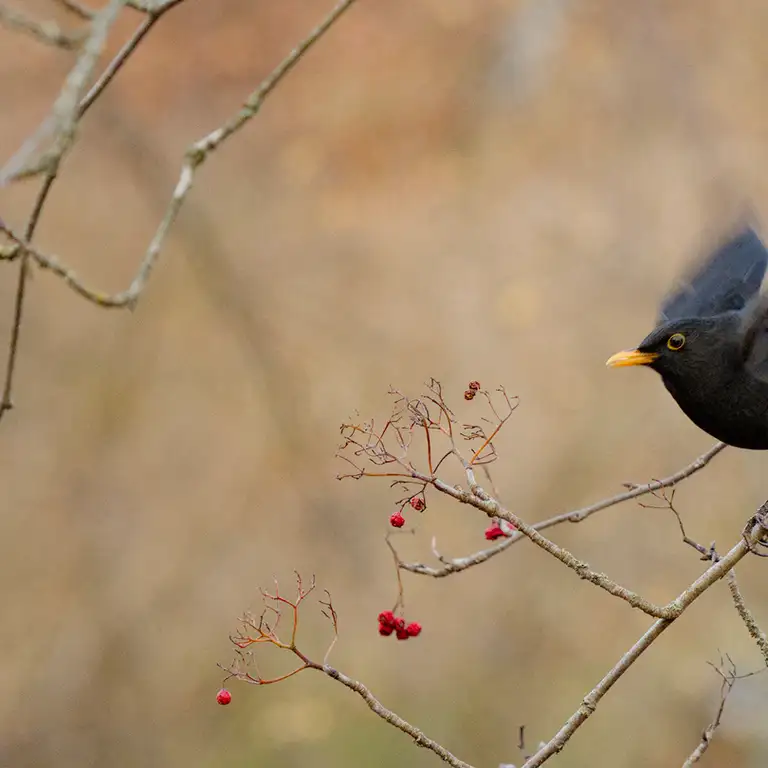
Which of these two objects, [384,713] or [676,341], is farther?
[676,341]

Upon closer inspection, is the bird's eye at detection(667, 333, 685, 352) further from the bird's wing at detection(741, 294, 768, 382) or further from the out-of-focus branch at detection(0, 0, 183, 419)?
the out-of-focus branch at detection(0, 0, 183, 419)

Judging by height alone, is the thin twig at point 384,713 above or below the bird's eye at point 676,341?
below

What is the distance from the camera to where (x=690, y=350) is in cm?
322

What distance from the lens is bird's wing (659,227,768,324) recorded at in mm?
3680

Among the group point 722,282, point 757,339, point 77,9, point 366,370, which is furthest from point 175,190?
point 366,370

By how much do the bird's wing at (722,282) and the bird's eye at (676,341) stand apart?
414 mm

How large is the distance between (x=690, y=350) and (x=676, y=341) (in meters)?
0.05

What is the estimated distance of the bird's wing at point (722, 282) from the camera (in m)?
3.68

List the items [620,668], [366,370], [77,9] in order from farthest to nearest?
[366,370], [620,668], [77,9]

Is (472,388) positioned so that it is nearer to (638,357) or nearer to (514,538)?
(514,538)

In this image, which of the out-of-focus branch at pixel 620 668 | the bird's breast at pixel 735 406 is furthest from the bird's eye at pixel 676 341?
the out-of-focus branch at pixel 620 668

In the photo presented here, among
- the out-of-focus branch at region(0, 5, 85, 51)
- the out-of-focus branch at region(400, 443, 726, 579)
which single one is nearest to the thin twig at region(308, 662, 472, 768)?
the out-of-focus branch at region(400, 443, 726, 579)

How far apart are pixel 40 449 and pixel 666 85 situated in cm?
694

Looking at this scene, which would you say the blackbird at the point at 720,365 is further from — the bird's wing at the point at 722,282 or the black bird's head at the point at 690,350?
the bird's wing at the point at 722,282
